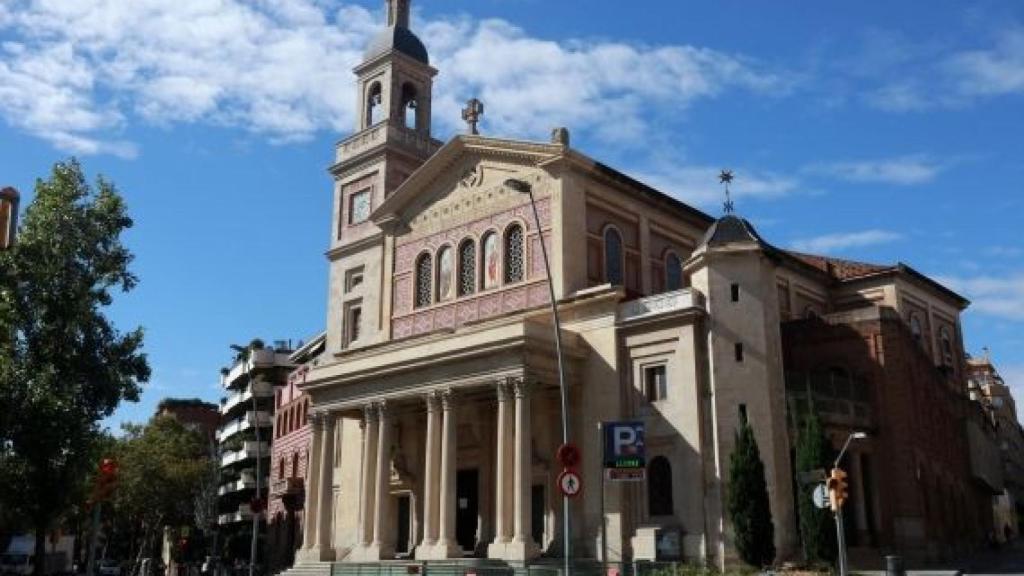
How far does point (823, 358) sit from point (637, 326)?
26.6 feet

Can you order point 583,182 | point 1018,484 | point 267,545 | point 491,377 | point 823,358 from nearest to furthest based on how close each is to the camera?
point 491,377, point 823,358, point 583,182, point 267,545, point 1018,484

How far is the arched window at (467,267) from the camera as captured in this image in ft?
145

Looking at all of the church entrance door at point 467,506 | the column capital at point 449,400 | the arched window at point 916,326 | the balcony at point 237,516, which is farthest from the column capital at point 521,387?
the balcony at point 237,516

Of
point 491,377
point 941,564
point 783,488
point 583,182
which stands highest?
point 583,182

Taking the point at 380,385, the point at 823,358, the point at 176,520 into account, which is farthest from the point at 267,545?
the point at 823,358

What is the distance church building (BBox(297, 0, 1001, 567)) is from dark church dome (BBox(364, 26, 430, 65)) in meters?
0.89

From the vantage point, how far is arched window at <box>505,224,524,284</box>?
42.3 metres

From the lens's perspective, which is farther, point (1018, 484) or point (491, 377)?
point (1018, 484)

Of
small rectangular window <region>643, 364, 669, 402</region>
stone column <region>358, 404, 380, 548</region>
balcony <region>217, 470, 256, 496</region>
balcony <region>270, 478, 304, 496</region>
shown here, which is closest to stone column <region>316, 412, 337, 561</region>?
stone column <region>358, 404, 380, 548</region>

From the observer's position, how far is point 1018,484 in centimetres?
8756

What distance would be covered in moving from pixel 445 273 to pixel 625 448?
2241 cm

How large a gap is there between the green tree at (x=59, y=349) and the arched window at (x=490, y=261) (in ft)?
47.3

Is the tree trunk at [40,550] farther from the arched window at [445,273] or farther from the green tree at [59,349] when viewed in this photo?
the arched window at [445,273]

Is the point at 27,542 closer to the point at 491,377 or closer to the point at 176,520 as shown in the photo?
the point at 176,520
